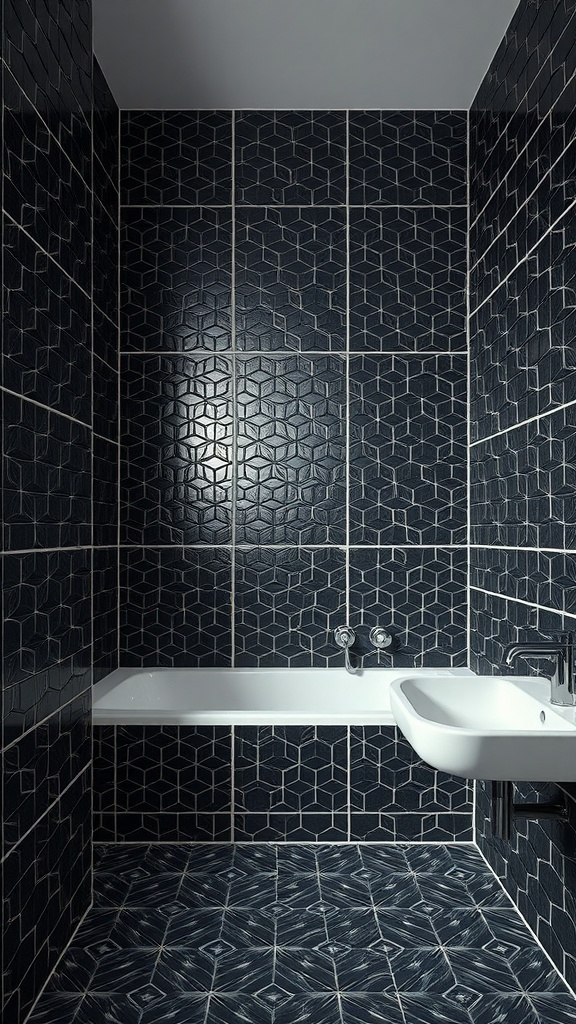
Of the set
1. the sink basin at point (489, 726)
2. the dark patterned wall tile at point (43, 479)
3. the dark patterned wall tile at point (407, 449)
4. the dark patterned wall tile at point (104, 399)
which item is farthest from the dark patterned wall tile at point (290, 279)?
the sink basin at point (489, 726)

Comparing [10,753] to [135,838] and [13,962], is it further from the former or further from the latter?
[135,838]

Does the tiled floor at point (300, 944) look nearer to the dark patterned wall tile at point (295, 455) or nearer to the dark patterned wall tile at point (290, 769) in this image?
the dark patterned wall tile at point (290, 769)

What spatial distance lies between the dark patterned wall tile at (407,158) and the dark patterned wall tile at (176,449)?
42.4 inches

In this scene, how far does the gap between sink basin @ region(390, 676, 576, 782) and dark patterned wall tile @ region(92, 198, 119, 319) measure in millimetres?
2030

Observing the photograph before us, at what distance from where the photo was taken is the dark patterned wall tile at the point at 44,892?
6.31ft

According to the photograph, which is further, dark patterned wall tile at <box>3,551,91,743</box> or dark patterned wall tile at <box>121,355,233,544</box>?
dark patterned wall tile at <box>121,355,233,544</box>

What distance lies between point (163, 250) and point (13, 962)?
2913mm

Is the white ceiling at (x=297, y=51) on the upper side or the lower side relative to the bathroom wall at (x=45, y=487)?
upper

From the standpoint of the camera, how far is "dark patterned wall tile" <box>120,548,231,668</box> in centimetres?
363

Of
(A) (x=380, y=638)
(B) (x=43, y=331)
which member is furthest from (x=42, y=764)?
(A) (x=380, y=638)

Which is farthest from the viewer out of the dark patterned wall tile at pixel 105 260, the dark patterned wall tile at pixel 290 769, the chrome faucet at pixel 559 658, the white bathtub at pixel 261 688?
the white bathtub at pixel 261 688

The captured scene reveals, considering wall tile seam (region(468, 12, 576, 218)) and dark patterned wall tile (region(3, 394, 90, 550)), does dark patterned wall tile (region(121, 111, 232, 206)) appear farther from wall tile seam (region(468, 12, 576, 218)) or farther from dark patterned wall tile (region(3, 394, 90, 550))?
dark patterned wall tile (region(3, 394, 90, 550))

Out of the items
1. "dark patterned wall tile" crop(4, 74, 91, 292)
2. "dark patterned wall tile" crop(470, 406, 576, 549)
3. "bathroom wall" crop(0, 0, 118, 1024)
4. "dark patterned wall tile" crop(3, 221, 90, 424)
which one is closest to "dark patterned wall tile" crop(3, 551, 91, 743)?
"bathroom wall" crop(0, 0, 118, 1024)

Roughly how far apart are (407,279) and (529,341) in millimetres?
1173
